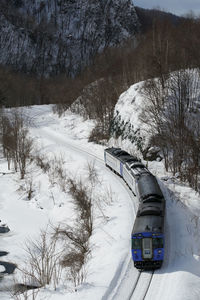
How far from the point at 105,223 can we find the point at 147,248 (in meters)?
6.53

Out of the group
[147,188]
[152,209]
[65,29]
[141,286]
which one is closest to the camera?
[141,286]

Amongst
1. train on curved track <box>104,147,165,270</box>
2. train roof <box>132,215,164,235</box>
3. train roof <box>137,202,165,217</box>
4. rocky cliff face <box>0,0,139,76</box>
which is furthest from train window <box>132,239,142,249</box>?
rocky cliff face <box>0,0,139,76</box>

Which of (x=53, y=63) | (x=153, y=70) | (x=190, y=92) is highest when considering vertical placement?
(x=53, y=63)

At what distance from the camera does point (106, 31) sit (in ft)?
398

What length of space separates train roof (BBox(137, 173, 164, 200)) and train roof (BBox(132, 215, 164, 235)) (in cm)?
287

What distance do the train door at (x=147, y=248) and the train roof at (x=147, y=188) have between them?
15.0ft

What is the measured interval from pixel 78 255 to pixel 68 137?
34.7m

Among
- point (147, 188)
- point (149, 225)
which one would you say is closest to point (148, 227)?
point (149, 225)

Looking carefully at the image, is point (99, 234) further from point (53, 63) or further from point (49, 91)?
point (53, 63)

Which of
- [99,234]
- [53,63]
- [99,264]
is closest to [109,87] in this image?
[99,234]

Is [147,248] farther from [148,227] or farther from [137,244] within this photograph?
[148,227]

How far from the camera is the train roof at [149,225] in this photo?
14.3 m

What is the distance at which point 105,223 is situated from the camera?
20234mm

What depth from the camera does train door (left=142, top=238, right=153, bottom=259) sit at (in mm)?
13904
